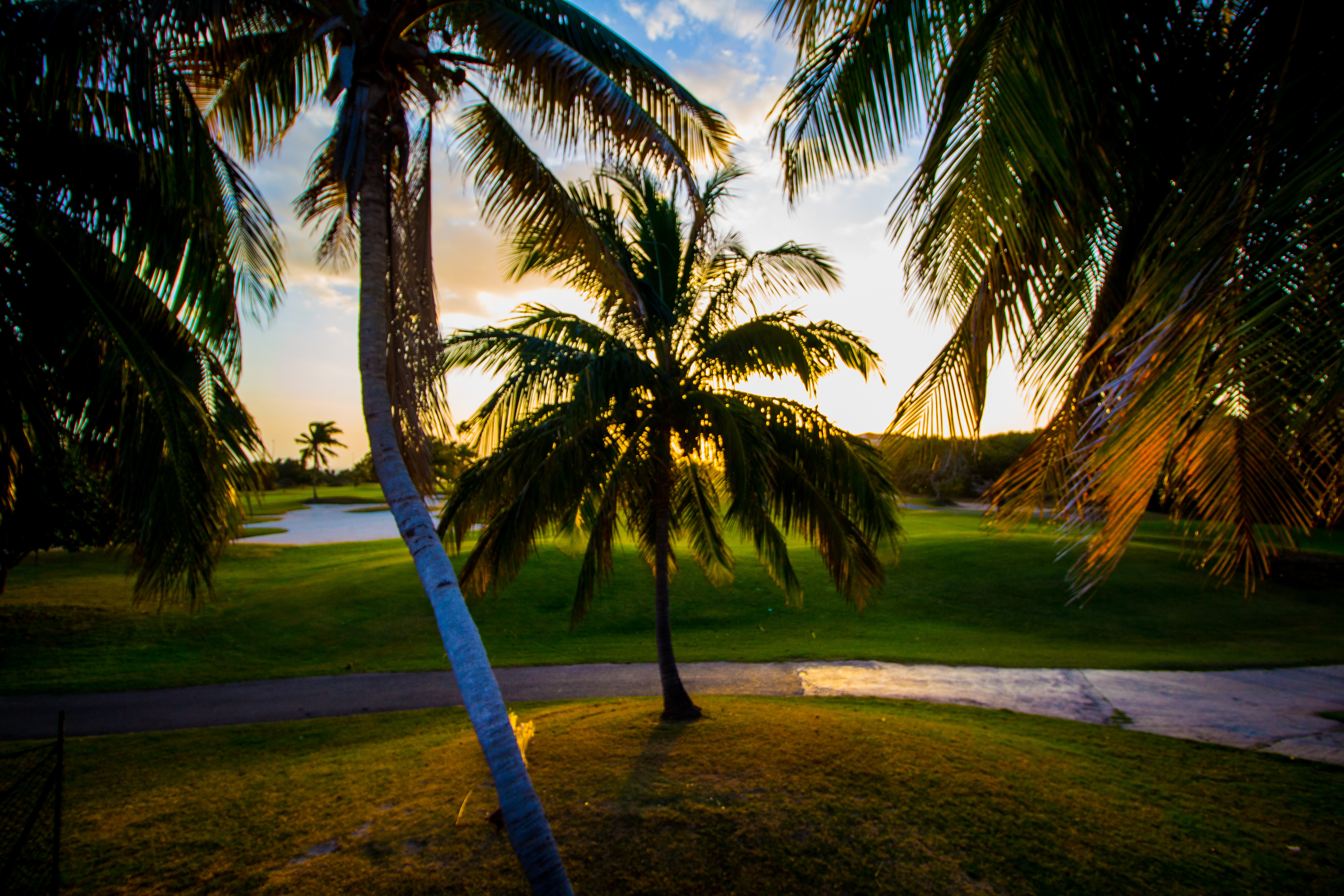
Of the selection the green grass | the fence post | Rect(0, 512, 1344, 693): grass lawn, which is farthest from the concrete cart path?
the green grass

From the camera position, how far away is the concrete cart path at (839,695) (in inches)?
351

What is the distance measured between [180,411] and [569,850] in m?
4.49

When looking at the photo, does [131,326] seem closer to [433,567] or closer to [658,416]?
[433,567]

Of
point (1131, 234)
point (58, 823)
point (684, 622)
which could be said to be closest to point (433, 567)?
point (58, 823)

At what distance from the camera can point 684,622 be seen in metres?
16.7

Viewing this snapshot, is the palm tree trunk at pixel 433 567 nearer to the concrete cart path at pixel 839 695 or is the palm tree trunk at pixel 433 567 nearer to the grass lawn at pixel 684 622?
the concrete cart path at pixel 839 695

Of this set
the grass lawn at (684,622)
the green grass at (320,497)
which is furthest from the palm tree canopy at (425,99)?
the green grass at (320,497)

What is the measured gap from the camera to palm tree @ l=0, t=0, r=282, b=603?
4.86 m

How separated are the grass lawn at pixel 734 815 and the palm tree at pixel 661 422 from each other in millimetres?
1987

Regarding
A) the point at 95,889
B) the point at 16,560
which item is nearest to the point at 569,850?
the point at 95,889

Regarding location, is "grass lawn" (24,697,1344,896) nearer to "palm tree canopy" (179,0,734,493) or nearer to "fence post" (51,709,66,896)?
"fence post" (51,709,66,896)

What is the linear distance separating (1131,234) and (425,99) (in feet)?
16.6

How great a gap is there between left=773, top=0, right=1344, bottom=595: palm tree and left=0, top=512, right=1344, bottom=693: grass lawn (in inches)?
330

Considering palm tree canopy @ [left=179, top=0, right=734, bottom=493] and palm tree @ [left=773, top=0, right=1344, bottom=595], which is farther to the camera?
palm tree canopy @ [left=179, top=0, right=734, bottom=493]
